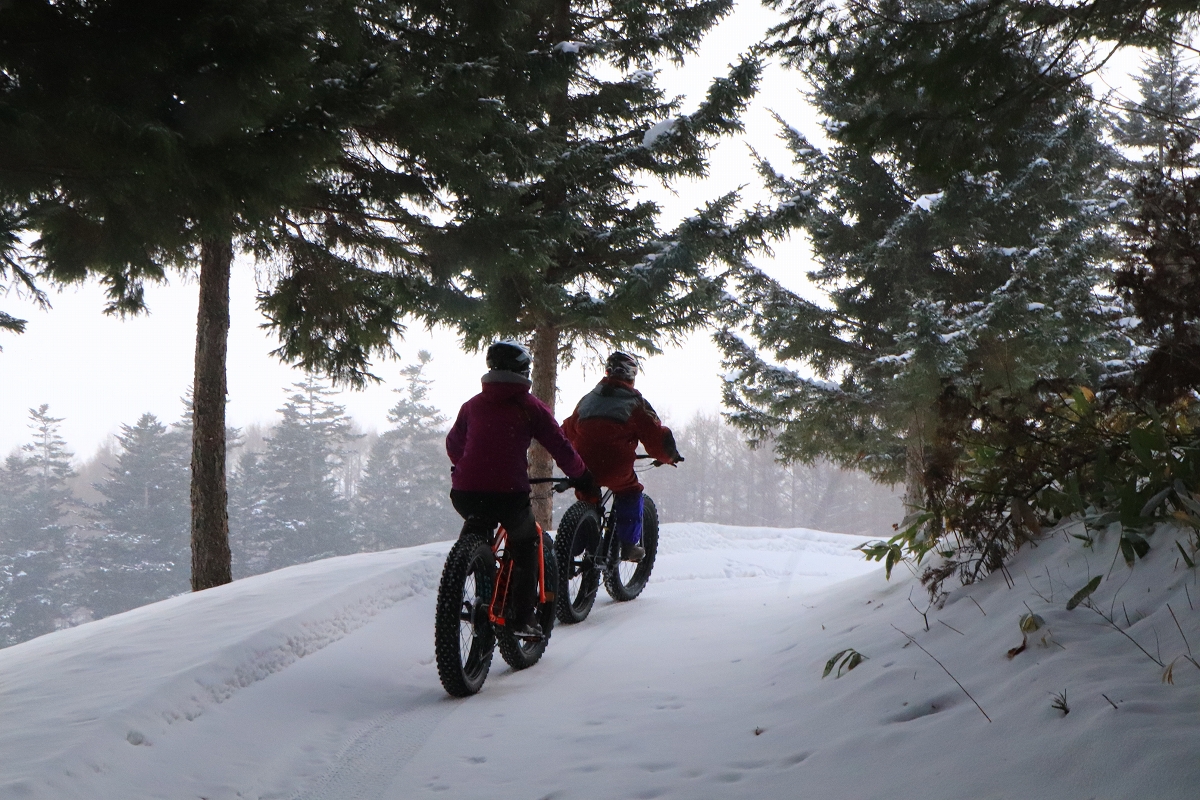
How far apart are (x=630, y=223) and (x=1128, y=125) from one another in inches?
716

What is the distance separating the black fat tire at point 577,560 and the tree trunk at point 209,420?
496cm

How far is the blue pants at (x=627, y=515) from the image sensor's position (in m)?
6.57

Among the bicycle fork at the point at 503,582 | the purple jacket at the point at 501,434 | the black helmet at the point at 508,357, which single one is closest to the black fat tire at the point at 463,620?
the bicycle fork at the point at 503,582

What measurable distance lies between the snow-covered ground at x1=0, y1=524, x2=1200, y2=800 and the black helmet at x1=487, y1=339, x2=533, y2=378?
1.86m

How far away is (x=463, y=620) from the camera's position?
4.42 metres

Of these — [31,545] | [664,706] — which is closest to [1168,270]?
[664,706]

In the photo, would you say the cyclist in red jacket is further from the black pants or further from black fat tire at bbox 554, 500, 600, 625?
the black pants

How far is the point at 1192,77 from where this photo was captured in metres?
20.6

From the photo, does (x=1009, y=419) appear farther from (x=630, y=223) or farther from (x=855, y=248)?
(x=855, y=248)

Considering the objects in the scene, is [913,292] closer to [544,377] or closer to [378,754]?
[544,377]

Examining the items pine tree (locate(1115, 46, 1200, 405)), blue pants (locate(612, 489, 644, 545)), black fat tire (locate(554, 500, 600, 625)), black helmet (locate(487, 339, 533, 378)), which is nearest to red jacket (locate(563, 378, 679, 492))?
blue pants (locate(612, 489, 644, 545))

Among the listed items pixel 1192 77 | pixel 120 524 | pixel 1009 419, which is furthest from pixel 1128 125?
pixel 120 524

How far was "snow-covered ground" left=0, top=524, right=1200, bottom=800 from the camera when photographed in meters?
2.40

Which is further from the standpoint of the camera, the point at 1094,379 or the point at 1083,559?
the point at 1094,379
